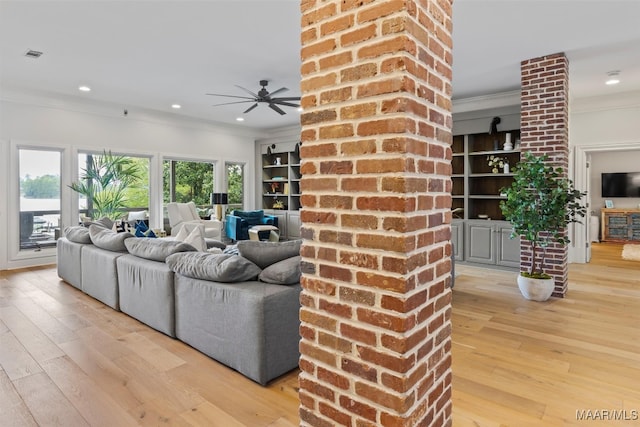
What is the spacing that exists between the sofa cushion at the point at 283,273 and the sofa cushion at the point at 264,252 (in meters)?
0.12

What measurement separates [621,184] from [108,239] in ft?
34.4

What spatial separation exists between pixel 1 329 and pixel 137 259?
1240 mm

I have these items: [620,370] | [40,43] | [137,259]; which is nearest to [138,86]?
[40,43]

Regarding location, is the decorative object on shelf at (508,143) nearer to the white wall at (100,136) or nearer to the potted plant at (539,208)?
the potted plant at (539,208)

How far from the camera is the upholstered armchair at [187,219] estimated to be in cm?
716

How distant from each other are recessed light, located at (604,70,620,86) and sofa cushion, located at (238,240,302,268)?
5.14 m

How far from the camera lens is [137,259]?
3.49m

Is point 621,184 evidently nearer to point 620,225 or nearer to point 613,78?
point 620,225

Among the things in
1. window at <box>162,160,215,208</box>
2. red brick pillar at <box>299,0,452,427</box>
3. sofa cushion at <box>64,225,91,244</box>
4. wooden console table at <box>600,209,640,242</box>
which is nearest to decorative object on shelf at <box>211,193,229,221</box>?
window at <box>162,160,215,208</box>

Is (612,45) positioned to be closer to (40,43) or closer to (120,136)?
(40,43)

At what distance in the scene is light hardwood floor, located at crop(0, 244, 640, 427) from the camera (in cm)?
206

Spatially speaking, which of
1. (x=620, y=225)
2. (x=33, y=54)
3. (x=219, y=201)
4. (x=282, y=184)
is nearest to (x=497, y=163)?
(x=620, y=225)

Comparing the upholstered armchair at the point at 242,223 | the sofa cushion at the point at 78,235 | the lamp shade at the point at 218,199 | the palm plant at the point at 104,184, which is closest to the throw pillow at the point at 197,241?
the sofa cushion at the point at 78,235

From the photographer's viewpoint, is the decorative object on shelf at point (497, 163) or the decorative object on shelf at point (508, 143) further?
the decorative object on shelf at point (497, 163)
